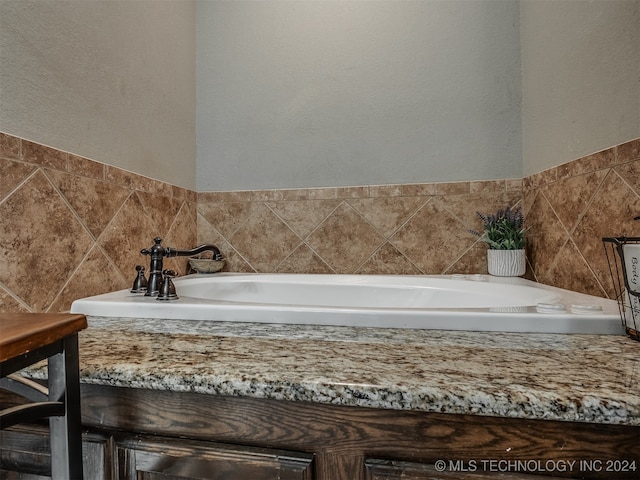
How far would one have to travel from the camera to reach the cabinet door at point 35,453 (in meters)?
0.56

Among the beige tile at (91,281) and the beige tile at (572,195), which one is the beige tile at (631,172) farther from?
the beige tile at (91,281)

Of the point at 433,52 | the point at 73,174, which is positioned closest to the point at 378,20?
the point at 433,52

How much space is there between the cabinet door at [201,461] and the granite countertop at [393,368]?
4.4 inches

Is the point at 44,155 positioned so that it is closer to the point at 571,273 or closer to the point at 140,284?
the point at 140,284

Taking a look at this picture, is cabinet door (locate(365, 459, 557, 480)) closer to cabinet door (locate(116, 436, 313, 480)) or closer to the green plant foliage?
cabinet door (locate(116, 436, 313, 480))

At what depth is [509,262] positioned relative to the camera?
1460 mm

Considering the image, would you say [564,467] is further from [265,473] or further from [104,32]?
[104,32]

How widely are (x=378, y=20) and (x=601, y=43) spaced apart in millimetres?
1003

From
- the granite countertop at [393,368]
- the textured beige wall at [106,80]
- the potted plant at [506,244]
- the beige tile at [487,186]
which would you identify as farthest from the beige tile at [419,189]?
the textured beige wall at [106,80]

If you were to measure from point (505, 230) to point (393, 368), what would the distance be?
1203mm

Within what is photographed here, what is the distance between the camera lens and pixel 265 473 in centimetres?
52

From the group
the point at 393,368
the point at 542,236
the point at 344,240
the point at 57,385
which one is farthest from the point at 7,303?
the point at 542,236

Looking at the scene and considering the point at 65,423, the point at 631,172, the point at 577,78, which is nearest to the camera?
the point at 65,423

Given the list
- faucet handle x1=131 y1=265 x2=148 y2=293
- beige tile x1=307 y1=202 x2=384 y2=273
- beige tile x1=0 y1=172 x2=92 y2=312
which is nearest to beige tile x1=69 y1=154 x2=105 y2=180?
beige tile x1=0 y1=172 x2=92 y2=312
